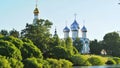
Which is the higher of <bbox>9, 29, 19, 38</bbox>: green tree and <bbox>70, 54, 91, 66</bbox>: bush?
<bbox>9, 29, 19, 38</bbox>: green tree

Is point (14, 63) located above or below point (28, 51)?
below

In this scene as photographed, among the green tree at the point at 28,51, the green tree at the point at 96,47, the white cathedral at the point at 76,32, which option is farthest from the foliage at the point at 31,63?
the white cathedral at the point at 76,32

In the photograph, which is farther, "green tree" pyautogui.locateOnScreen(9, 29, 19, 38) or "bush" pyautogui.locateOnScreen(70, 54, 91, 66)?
"green tree" pyautogui.locateOnScreen(9, 29, 19, 38)

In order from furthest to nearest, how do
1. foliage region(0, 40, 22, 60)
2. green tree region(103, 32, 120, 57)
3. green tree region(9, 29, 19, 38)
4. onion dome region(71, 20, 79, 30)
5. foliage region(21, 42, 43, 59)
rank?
onion dome region(71, 20, 79, 30) → green tree region(103, 32, 120, 57) → green tree region(9, 29, 19, 38) → foliage region(21, 42, 43, 59) → foliage region(0, 40, 22, 60)

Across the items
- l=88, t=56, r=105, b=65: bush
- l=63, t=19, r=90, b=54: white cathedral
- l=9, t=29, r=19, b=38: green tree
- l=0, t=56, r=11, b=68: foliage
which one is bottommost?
l=0, t=56, r=11, b=68: foliage

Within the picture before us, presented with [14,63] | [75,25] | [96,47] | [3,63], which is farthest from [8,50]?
[75,25]

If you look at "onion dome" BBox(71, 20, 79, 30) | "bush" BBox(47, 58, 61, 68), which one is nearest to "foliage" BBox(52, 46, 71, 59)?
"bush" BBox(47, 58, 61, 68)

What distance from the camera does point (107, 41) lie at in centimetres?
13588

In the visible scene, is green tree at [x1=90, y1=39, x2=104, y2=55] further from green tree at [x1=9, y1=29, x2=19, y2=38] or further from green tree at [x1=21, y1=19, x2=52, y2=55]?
green tree at [x1=21, y1=19, x2=52, y2=55]

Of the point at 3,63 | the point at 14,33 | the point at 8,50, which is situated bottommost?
the point at 3,63

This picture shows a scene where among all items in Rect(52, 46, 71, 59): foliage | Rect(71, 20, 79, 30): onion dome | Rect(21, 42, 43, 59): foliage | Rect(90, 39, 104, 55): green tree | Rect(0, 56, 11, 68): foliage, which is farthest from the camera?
Rect(71, 20, 79, 30): onion dome

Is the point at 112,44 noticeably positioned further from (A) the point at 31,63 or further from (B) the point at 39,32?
(A) the point at 31,63

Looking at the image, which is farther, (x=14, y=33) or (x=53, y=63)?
(x=14, y=33)

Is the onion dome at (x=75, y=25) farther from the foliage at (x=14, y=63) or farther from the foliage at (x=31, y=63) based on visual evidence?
the foliage at (x=14, y=63)
